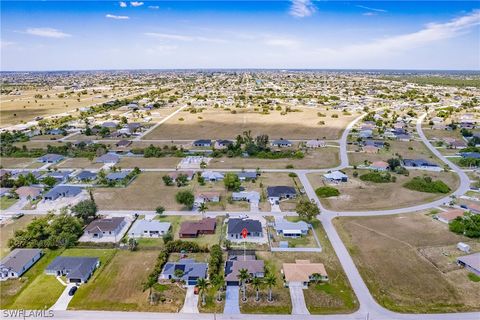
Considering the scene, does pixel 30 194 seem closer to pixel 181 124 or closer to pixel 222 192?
pixel 222 192

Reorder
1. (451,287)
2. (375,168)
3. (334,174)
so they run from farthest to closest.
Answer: (375,168), (334,174), (451,287)

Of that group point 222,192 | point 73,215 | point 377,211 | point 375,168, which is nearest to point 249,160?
point 222,192

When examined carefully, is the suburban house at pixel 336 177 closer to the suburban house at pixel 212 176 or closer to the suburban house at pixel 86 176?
the suburban house at pixel 212 176

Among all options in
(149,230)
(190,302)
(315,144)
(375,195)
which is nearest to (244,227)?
(149,230)

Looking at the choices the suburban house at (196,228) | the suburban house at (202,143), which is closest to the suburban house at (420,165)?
the suburban house at (202,143)

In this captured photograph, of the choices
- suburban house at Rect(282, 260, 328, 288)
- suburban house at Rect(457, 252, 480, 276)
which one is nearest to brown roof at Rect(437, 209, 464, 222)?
suburban house at Rect(457, 252, 480, 276)

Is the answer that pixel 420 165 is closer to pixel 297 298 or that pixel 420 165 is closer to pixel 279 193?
pixel 279 193
